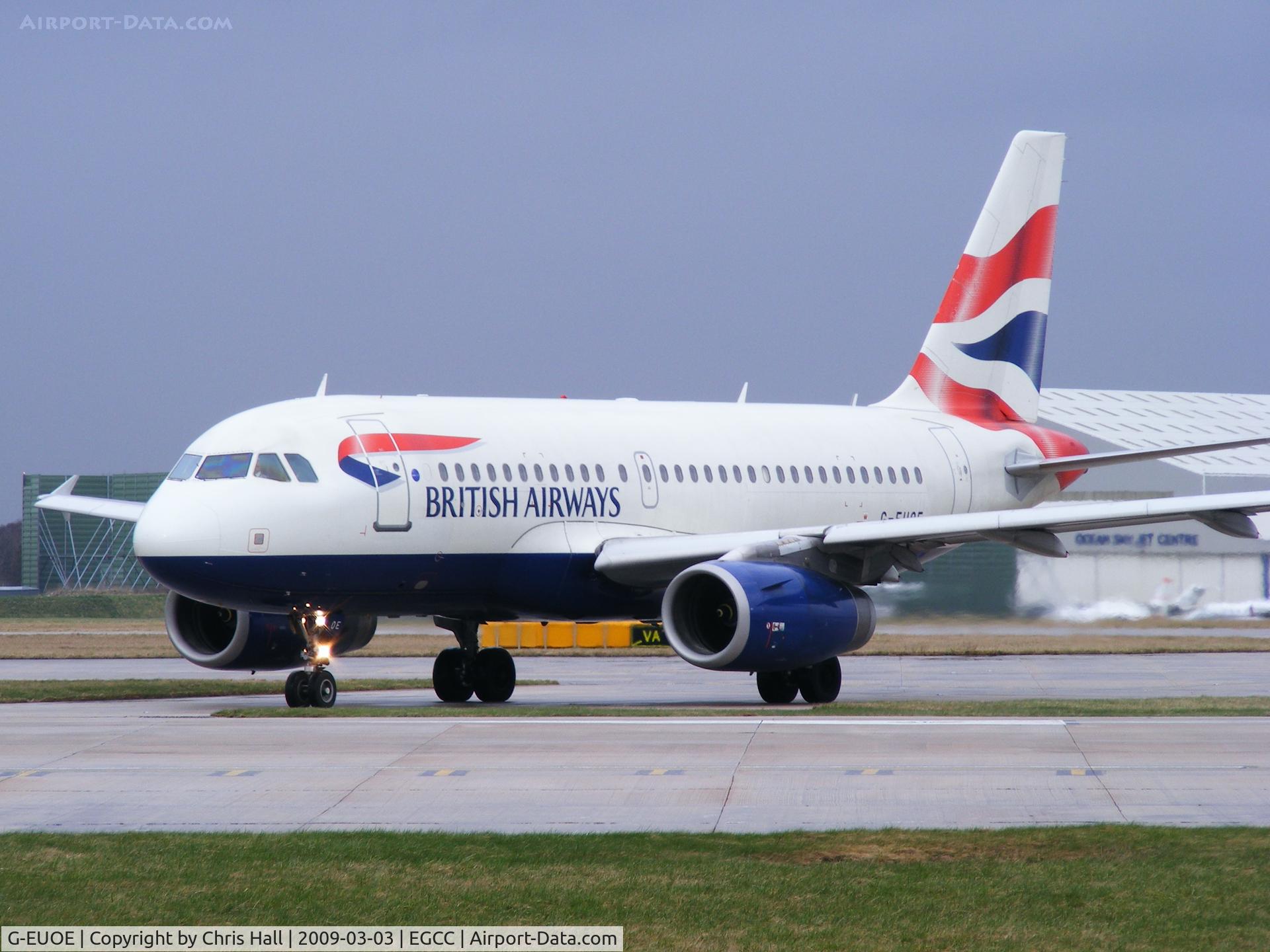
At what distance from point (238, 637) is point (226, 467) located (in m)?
3.32

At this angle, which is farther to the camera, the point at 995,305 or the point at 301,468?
the point at 995,305

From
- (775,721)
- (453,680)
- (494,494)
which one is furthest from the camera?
(453,680)

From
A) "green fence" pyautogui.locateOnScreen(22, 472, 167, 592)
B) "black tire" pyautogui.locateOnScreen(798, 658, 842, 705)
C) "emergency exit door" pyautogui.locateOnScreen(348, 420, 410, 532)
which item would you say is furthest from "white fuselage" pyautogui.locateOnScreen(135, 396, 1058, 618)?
"green fence" pyautogui.locateOnScreen(22, 472, 167, 592)

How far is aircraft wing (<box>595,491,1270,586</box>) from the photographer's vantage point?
2055 cm

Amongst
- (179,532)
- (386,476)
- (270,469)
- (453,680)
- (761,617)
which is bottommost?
(453,680)

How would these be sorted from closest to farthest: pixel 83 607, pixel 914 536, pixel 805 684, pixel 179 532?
pixel 179 532, pixel 914 536, pixel 805 684, pixel 83 607

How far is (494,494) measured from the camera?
2227cm

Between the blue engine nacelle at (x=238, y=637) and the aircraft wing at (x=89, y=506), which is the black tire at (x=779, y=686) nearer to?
the blue engine nacelle at (x=238, y=637)

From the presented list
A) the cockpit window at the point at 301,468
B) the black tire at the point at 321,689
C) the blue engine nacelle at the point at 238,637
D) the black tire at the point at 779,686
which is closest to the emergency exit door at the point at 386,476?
the cockpit window at the point at 301,468

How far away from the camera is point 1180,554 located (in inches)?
1641

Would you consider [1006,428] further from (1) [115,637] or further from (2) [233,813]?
(1) [115,637]

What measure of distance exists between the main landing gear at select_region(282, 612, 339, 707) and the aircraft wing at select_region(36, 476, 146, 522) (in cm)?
607

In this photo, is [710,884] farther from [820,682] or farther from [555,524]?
[555,524]

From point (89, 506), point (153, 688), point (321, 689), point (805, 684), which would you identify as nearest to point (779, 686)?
point (805, 684)
